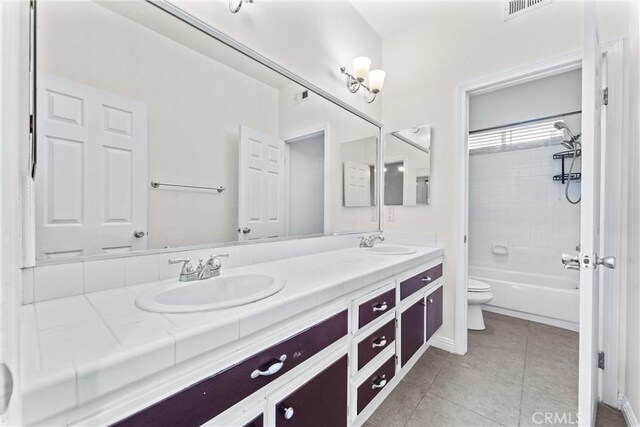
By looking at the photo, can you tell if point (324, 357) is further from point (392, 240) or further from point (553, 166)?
point (553, 166)

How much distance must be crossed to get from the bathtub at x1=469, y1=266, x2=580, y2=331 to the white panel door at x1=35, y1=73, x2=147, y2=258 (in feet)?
10.8

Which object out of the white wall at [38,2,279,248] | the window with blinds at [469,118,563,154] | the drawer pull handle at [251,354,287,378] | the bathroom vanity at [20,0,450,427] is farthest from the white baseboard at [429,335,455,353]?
the window with blinds at [469,118,563,154]

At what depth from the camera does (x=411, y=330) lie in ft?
5.47

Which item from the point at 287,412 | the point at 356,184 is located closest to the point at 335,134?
the point at 356,184

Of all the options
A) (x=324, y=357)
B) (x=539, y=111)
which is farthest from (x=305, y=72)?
(x=539, y=111)

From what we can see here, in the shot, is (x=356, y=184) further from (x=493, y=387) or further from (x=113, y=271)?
(x=113, y=271)

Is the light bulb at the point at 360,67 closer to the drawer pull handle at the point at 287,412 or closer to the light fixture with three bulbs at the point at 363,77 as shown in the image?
the light fixture with three bulbs at the point at 363,77

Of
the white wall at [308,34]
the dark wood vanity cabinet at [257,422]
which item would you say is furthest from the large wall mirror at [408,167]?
the dark wood vanity cabinet at [257,422]

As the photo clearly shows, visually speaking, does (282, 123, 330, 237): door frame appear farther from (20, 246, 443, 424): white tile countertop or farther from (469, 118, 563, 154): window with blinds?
(469, 118, 563, 154): window with blinds

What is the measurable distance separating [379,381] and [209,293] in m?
0.93

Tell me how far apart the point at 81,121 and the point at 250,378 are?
0.97 m

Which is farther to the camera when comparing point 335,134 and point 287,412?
point 335,134

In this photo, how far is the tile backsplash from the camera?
2.68 ft

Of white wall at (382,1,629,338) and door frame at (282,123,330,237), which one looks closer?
door frame at (282,123,330,237)
